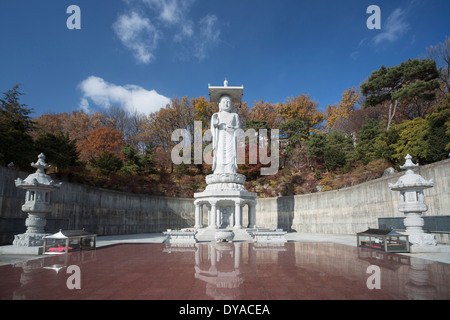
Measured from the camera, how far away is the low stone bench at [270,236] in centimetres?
1559

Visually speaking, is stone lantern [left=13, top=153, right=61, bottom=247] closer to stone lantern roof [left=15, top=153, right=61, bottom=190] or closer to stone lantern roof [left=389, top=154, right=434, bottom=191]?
stone lantern roof [left=15, top=153, right=61, bottom=190]

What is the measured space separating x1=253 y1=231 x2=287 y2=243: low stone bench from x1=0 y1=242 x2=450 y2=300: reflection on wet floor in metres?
5.97

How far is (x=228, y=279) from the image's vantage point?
650cm

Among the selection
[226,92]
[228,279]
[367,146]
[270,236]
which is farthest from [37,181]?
[367,146]

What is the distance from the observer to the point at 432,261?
8961 mm

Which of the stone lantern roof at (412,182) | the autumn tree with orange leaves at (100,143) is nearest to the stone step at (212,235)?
the stone lantern roof at (412,182)

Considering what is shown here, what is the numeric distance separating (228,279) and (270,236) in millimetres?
9721

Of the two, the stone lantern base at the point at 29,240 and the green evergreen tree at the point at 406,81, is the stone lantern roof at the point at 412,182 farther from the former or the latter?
the green evergreen tree at the point at 406,81

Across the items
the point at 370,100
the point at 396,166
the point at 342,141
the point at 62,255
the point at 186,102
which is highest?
the point at 186,102

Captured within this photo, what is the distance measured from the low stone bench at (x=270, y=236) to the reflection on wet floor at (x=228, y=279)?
5.97 meters

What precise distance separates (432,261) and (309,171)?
23.5 m

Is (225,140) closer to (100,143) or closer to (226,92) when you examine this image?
(226,92)
